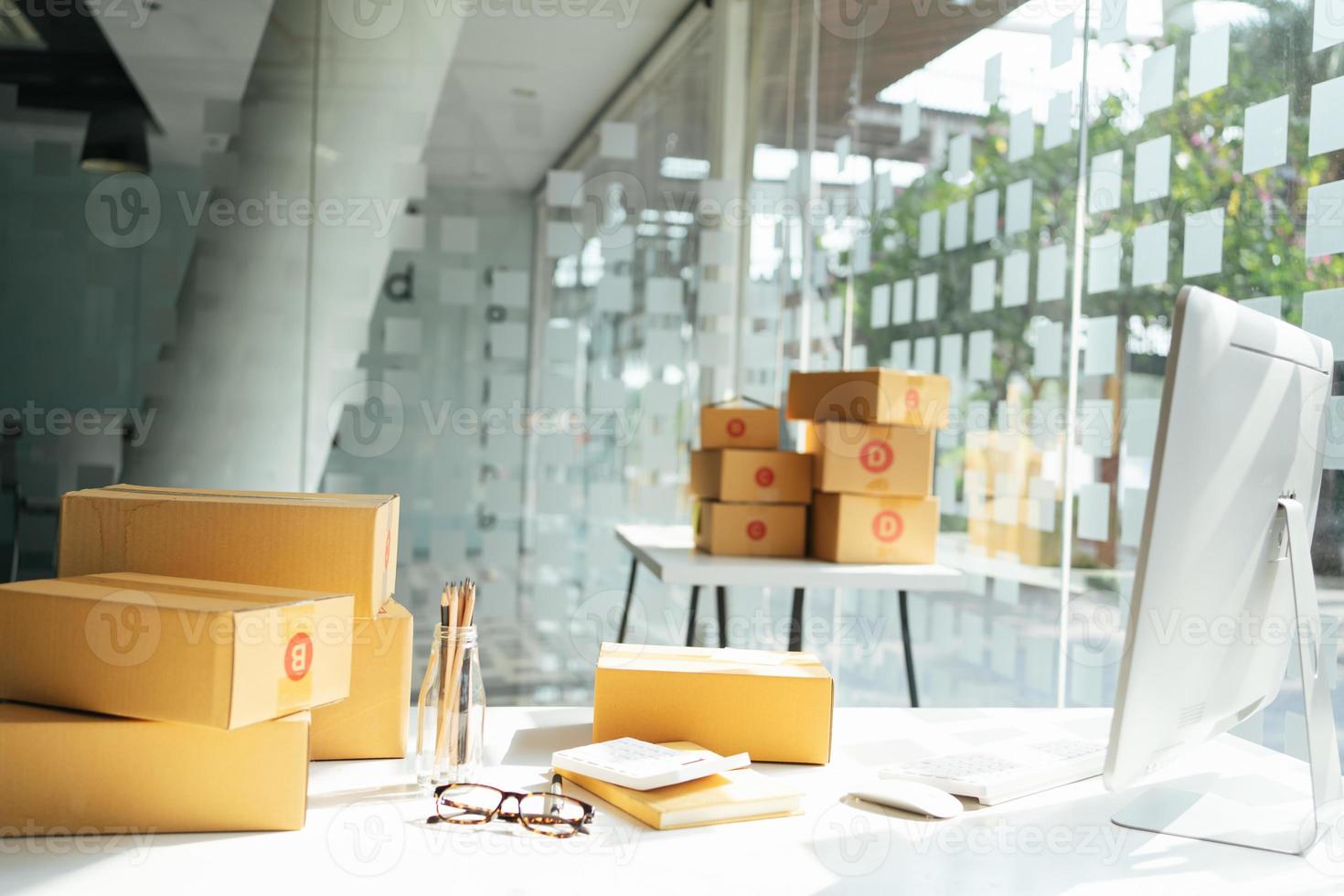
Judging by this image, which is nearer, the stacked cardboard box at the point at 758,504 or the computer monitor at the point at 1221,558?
the computer monitor at the point at 1221,558

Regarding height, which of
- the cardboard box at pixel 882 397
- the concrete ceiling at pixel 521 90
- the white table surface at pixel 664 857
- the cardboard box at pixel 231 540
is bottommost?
the white table surface at pixel 664 857

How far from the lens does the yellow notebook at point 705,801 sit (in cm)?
98

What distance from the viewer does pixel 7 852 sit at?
86 centimetres


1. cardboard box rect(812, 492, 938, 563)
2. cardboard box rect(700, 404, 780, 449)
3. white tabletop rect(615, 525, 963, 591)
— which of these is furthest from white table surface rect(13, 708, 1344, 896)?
cardboard box rect(700, 404, 780, 449)

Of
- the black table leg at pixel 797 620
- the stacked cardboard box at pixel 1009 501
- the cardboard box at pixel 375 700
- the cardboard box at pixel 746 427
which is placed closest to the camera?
the cardboard box at pixel 375 700

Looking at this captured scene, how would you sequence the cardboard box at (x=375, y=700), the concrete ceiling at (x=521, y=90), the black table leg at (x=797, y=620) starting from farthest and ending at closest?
the concrete ceiling at (x=521, y=90) → the black table leg at (x=797, y=620) → the cardboard box at (x=375, y=700)

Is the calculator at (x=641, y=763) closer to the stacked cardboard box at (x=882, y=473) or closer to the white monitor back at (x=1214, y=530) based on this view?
the white monitor back at (x=1214, y=530)

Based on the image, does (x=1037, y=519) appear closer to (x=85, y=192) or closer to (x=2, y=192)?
(x=85, y=192)

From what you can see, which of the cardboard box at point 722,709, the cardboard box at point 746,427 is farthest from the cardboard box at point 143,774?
the cardboard box at point 746,427

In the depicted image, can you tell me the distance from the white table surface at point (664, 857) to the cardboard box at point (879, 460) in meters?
1.50

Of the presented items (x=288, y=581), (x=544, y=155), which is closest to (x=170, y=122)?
(x=544, y=155)

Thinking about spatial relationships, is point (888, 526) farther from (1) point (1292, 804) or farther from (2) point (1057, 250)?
(1) point (1292, 804)

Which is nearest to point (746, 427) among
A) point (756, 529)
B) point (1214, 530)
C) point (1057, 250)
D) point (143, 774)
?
point (756, 529)

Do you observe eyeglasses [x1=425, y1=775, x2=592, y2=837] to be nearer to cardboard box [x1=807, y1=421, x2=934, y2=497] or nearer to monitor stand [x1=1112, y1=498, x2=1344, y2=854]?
monitor stand [x1=1112, y1=498, x2=1344, y2=854]
